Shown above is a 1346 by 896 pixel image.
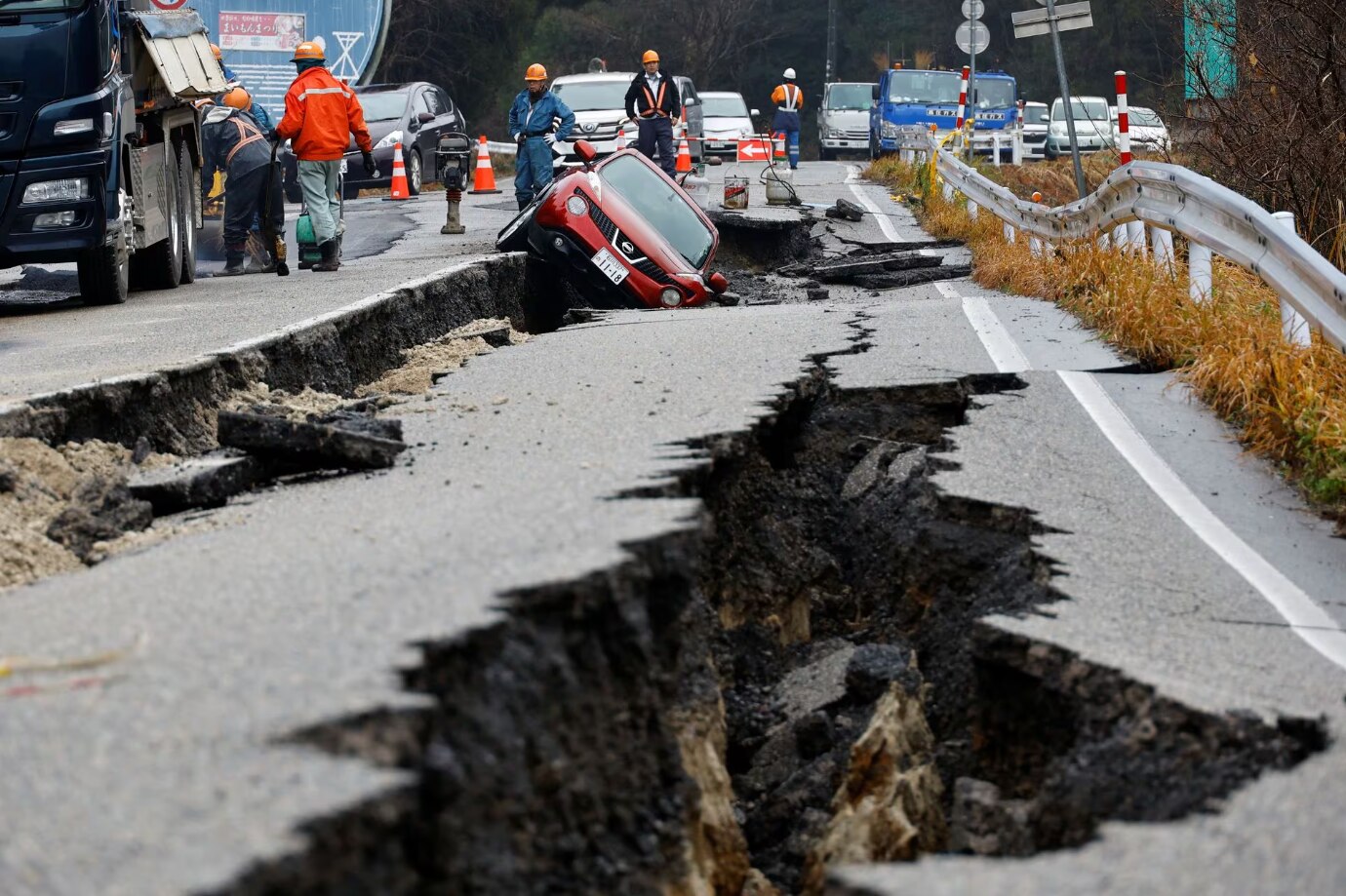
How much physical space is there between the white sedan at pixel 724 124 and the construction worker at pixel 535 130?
16840 mm

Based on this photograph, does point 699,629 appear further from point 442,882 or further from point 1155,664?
point 442,882

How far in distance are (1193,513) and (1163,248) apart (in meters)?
4.84

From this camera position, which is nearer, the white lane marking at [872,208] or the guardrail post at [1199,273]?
the guardrail post at [1199,273]

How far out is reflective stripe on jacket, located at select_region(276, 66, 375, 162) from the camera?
42.1 feet

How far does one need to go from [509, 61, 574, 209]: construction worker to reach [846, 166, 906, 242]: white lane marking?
3.57m

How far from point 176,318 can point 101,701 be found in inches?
272

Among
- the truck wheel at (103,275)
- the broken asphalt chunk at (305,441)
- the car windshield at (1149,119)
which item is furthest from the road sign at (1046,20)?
the broken asphalt chunk at (305,441)

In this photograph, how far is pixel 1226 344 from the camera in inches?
303

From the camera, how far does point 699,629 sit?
15.3ft

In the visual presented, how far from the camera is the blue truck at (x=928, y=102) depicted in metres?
34.0

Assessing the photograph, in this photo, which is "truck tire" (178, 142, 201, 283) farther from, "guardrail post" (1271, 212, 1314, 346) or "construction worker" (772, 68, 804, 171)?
"construction worker" (772, 68, 804, 171)

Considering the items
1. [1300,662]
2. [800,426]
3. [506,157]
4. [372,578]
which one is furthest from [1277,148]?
[506,157]

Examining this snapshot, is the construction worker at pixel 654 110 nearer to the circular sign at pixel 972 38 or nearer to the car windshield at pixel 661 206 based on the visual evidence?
the circular sign at pixel 972 38

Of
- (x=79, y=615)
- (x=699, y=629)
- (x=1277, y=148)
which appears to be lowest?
(x=699, y=629)
